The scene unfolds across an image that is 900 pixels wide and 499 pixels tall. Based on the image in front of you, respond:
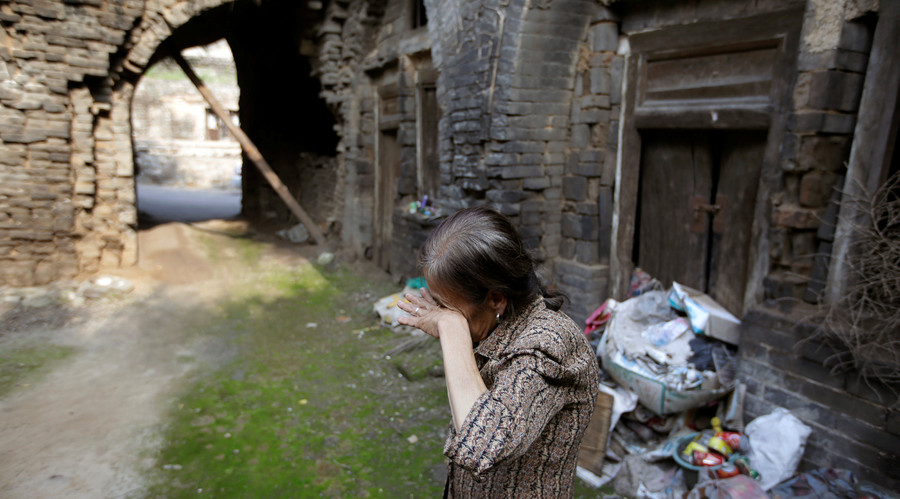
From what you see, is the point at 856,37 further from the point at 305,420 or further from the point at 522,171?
the point at 305,420

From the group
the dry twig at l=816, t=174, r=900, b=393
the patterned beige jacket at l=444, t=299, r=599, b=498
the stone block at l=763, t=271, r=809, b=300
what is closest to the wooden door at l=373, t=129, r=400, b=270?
the stone block at l=763, t=271, r=809, b=300

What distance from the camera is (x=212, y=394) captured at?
4414 mm

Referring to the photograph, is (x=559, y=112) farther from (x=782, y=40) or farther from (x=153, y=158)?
(x=153, y=158)

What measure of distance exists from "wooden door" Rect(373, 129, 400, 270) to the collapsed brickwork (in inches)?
1.1

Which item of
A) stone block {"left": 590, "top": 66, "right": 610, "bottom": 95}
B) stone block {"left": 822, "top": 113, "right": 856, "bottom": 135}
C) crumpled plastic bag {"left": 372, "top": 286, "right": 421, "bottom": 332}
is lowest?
crumpled plastic bag {"left": 372, "top": 286, "right": 421, "bottom": 332}

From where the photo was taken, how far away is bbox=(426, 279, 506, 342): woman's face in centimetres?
137

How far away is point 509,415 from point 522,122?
3875 mm

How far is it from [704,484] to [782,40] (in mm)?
2623

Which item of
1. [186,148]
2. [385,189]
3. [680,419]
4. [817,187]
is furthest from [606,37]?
[186,148]

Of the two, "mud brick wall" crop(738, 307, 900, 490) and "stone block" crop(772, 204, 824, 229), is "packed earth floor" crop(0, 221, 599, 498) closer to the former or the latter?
"mud brick wall" crop(738, 307, 900, 490)

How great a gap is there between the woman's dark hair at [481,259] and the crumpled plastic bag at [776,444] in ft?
7.89

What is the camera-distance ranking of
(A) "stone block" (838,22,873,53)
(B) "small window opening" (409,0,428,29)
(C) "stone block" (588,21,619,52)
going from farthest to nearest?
1. (B) "small window opening" (409,0,428,29)
2. (C) "stone block" (588,21,619,52)
3. (A) "stone block" (838,22,873,53)

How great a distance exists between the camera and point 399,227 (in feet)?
23.4

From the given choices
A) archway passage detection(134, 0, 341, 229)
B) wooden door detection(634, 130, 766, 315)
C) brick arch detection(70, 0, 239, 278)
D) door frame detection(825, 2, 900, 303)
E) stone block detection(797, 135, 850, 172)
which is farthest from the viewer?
archway passage detection(134, 0, 341, 229)
